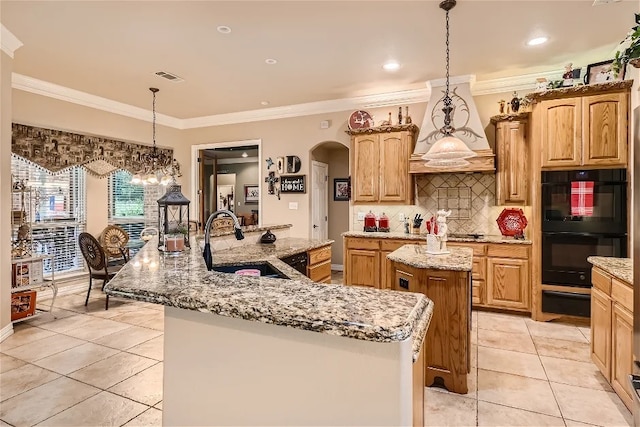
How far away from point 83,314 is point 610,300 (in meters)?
5.19

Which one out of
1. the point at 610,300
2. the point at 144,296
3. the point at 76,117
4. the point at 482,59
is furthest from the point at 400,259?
the point at 76,117

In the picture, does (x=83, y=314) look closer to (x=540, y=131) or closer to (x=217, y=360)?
(x=217, y=360)

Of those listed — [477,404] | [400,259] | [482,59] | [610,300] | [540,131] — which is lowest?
[477,404]

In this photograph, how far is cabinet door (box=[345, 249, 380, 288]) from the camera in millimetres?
4723

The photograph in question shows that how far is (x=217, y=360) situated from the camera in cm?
110

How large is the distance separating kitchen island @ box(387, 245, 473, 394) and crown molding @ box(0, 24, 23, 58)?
161 inches

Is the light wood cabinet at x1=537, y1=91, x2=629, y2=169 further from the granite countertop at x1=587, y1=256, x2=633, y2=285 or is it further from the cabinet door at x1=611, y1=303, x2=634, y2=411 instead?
the cabinet door at x1=611, y1=303, x2=634, y2=411

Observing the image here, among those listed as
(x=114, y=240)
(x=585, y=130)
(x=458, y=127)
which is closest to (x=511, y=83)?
(x=458, y=127)

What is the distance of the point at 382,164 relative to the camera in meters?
4.92

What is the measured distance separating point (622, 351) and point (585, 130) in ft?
7.95

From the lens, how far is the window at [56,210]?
15.9 ft

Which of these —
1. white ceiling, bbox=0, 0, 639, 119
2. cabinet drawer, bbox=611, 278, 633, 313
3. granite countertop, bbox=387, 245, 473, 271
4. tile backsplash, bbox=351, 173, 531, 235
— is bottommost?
cabinet drawer, bbox=611, 278, 633, 313

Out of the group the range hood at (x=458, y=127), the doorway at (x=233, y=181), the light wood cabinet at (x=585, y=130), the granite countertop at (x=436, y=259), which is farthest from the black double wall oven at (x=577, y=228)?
the doorway at (x=233, y=181)

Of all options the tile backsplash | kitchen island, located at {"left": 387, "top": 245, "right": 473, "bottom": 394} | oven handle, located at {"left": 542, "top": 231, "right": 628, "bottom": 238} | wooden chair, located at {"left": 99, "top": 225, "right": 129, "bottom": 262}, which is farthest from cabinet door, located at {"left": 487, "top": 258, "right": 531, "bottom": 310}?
wooden chair, located at {"left": 99, "top": 225, "right": 129, "bottom": 262}
